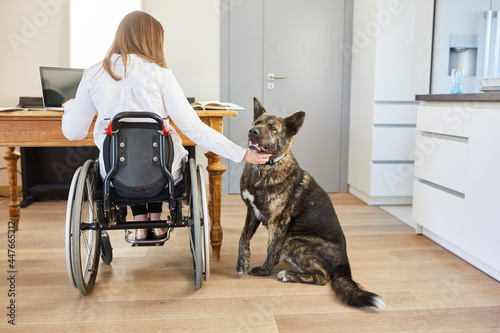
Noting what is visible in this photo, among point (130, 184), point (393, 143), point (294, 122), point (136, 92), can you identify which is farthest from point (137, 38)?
point (393, 143)

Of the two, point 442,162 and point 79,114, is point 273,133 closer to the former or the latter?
point 79,114

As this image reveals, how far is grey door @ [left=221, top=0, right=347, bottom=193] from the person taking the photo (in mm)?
4312

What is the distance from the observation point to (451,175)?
8.69ft

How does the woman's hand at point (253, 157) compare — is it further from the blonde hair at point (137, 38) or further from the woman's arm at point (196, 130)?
the blonde hair at point (137, 38)

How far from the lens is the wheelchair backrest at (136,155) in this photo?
5.95 feet

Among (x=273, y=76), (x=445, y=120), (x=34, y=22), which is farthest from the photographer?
(x=273, y=76)

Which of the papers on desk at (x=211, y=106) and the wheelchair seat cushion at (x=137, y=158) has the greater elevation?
the papers on desk at (x=211, y=106)

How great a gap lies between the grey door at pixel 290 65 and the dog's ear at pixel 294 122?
7.43 feet

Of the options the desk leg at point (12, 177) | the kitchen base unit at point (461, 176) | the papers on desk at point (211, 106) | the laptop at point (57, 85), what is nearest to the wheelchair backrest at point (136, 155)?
the papers on desk at point (211, 106)

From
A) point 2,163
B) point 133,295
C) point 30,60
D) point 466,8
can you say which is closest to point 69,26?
point 30,60

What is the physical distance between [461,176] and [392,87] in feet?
5.05

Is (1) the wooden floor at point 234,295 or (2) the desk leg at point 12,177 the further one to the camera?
(2) the desk leg at point 12,177

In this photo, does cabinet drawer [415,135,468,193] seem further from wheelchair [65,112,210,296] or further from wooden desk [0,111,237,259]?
wheelchair [65,112,210,296]

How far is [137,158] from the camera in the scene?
1835 millimetres
